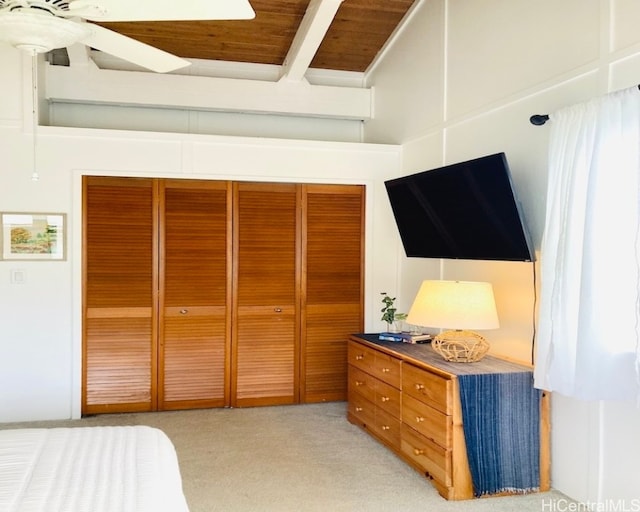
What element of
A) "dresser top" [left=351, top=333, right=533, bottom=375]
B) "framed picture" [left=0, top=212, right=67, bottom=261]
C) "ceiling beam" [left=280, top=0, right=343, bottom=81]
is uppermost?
"ceiling beam" [left=280, top=0, right=343, bottom=81]

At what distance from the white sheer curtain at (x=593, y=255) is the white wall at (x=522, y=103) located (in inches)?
7.2

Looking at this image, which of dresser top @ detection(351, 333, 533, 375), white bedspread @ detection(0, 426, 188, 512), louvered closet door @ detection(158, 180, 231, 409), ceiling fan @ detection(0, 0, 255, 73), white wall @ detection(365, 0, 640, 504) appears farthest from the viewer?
louvered closet door @ detection(158, 180, 231, 409)

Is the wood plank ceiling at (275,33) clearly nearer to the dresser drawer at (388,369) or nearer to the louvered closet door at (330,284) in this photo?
the louvered closet door at (330,284)

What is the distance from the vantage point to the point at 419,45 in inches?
174

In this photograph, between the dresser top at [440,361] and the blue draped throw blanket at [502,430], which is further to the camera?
the dresser top at [440,361]

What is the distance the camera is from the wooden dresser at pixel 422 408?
2.93 meters

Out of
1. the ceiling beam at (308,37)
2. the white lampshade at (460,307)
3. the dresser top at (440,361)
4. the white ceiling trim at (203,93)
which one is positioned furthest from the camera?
the white ceiling trim at (203,93)

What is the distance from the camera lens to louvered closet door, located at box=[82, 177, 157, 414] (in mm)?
4348

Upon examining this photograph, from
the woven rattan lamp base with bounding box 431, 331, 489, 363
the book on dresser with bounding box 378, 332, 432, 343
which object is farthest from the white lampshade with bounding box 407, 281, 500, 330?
the book on dresser with bounding box 378, 332, 432, 343

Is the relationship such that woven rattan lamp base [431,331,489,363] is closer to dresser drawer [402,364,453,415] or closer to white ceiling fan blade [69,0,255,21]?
dresser drawer [402,364,453,415]

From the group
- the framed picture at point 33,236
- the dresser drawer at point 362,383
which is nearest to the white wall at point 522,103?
the dresser drawer at point 362,383

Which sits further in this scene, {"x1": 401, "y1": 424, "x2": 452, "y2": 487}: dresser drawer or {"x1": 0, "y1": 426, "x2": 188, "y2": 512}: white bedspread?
{"x1": 401, "y1": 424, "x2": 452, "y2": 487}: dresser drawer

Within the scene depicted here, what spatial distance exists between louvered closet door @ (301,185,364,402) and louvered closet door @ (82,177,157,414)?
1196 mm

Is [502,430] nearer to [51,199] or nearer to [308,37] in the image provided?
[308,37]
